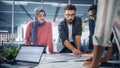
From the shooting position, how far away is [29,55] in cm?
190

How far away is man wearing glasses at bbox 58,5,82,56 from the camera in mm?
2928

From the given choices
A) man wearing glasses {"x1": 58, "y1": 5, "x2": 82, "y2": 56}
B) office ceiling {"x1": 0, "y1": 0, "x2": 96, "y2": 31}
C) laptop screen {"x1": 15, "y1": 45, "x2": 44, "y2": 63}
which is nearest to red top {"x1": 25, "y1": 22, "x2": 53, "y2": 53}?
man wearing glasses {"x1": 58, "y1": 5, "x2": 82, "y2": 56}

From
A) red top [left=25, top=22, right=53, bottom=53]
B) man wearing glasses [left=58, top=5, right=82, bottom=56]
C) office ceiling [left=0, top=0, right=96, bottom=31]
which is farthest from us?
office ceiling [left=0, top=0, right=96, bottom=31]

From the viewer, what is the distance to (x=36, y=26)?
3.19m

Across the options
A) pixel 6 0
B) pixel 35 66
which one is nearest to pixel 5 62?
pixel 35 66

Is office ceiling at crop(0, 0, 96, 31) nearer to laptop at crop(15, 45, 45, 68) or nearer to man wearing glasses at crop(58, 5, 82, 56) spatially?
man wearing glasses at crop(58, 5, 82, 56)

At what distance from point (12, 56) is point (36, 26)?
52.8 inches

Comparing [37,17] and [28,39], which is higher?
[37,17]

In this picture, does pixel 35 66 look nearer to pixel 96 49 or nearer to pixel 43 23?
pixel 96 49

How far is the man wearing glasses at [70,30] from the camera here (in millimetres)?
2928

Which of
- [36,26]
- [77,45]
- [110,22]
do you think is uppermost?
[110,22]

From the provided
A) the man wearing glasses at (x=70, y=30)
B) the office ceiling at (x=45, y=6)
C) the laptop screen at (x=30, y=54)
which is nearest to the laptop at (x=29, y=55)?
the laptop screen at (x=30, y=54)

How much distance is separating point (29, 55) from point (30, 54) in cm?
1

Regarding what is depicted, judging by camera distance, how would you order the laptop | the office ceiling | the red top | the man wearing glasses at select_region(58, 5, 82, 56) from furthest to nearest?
the office ceiling < the red top < the man wearing glasses at select_region(58, 5, 82, 56) < the laptop
